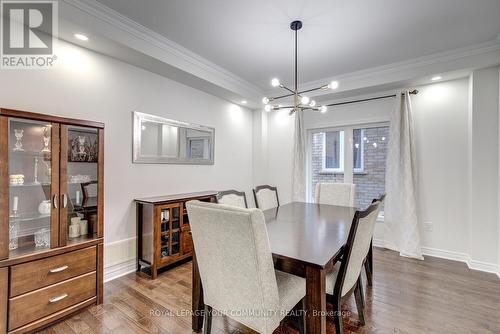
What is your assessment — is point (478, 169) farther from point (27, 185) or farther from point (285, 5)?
point (27, 185)

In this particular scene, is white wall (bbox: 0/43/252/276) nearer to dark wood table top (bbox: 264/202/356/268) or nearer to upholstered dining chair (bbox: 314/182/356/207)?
dark wood table top (bbox: 264/202/356/268)

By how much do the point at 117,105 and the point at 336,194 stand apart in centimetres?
292

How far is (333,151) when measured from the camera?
4.19 meters

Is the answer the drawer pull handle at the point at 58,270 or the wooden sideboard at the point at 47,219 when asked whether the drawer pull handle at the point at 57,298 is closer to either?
the wooden sideboard at the point at 47,219

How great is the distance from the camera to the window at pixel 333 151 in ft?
13.4

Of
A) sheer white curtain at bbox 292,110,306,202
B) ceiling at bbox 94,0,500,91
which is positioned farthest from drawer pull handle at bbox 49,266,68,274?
sheer white curtain at bbox 292,110,306,202

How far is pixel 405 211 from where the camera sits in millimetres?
3285

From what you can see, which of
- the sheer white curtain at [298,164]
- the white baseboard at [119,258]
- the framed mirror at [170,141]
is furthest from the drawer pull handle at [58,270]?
the sheer white curtain at [298,164]

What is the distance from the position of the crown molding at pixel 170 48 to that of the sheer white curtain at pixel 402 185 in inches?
91.3

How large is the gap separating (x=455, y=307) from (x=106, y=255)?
3420mm

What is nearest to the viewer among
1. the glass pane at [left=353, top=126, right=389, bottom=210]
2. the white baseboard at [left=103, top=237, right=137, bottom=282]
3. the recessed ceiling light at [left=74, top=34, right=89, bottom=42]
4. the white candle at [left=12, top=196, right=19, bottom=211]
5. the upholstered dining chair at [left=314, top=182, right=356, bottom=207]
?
the white candle at [left=12, top=196, right=19, bottom=211]

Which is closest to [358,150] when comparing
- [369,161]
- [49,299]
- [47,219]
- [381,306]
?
[369,161]

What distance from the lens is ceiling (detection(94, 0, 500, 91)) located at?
205 cm

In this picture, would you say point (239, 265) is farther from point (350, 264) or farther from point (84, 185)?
point (84, 185)
